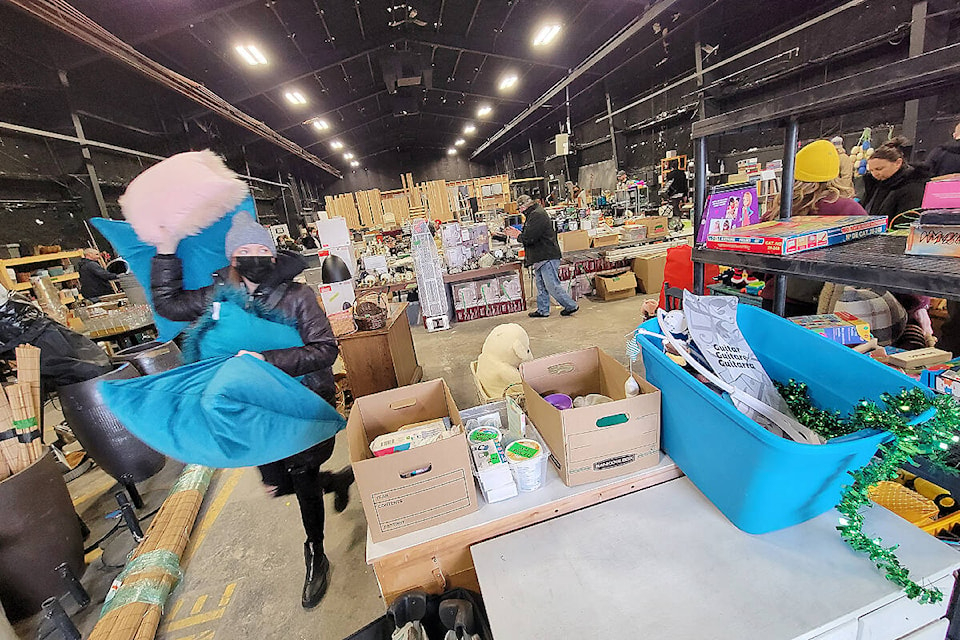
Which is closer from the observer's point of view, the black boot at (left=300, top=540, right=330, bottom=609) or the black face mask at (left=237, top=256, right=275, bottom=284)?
the black face mask at (left=237, top=256, right=275, bottom=284)

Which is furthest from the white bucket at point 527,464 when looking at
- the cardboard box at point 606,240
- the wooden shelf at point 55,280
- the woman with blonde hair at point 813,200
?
the wooden shelf at point 55,280

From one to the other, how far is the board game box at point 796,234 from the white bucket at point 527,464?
85 centimetres

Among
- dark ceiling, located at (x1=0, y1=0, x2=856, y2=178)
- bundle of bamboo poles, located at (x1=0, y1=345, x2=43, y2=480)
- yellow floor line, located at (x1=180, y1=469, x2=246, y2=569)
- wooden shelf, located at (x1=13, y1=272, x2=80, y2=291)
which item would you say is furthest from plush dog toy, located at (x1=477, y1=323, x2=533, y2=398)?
dark ceiling, located at (x1=0, y1=0, x2=856, y2=178)

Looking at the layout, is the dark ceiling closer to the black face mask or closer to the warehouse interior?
the warehouse interior

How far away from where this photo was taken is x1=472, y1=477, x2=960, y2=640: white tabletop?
714 mm

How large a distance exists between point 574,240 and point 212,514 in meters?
5.29

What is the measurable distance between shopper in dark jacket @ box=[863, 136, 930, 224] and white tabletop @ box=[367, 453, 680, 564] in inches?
108

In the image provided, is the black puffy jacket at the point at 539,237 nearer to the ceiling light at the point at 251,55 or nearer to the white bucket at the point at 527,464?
the white bucket at the point at 527,464

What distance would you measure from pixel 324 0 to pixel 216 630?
6.88 m

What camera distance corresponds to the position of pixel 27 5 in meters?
2.94

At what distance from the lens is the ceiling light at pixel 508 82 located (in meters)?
9.28

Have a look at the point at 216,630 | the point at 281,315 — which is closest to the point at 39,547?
the point at 216,630

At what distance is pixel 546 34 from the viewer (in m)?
6.98

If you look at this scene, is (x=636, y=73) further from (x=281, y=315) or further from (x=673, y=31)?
(x=281, y=315)
